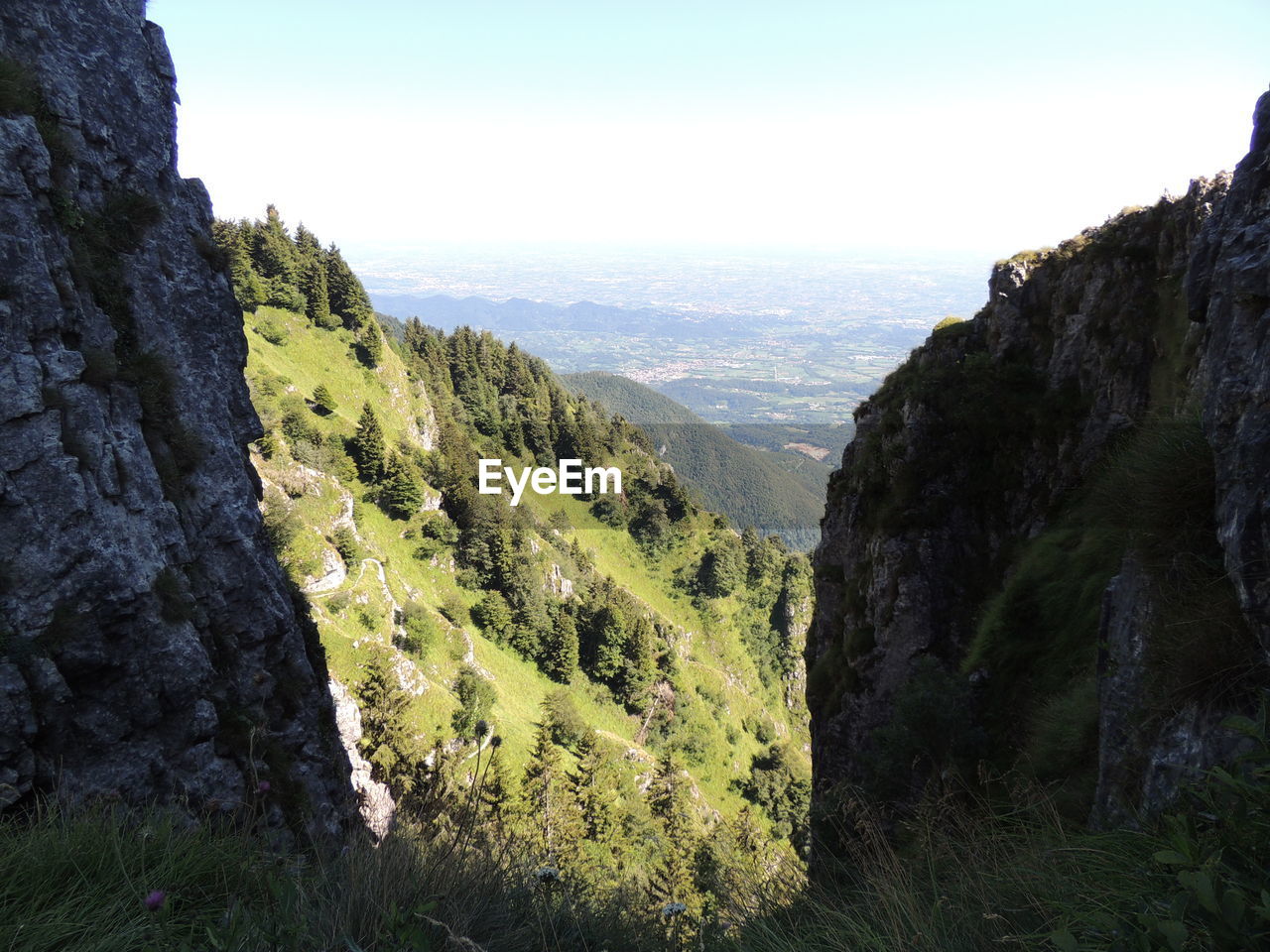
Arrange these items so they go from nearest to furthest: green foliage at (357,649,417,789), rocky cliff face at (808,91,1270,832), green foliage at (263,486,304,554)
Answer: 1. rocky cliff face at (808,91,1270,832)
2. green foliage at (357,649,417,789)
3. green foliage at (263,486,304,554)

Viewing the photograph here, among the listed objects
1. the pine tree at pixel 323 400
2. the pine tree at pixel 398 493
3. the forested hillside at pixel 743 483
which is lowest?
the forested hillside at pixel 743 483

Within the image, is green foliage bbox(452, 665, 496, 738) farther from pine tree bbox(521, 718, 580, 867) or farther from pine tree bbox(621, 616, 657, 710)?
pine tree bbox(621, 616, 657, 710)

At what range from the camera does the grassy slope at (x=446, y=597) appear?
41219 mm

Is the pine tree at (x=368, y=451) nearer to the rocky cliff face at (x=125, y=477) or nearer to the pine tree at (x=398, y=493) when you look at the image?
the pine tree at (x=398, y=493)

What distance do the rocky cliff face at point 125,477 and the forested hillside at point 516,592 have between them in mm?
14106

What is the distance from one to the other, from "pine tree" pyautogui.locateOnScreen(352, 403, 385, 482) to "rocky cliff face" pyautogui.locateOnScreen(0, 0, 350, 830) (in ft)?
144

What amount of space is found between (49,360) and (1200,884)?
1251 cm

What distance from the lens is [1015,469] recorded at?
1623 cm

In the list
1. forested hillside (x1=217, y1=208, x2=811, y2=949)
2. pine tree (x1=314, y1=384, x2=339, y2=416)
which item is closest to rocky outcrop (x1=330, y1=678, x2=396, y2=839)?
forested hillside (x1=217, y1=208, x2=811, y2=949)

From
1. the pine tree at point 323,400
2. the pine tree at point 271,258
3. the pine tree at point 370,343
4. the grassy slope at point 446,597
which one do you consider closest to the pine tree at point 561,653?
the grassy slope at point 446,597

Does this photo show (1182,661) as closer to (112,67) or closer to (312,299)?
(112,67)

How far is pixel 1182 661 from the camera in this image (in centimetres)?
505

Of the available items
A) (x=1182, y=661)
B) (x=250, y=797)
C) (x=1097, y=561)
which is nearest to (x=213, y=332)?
(x=250, y=797)

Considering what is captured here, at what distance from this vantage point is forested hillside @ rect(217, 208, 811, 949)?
1540 inches
